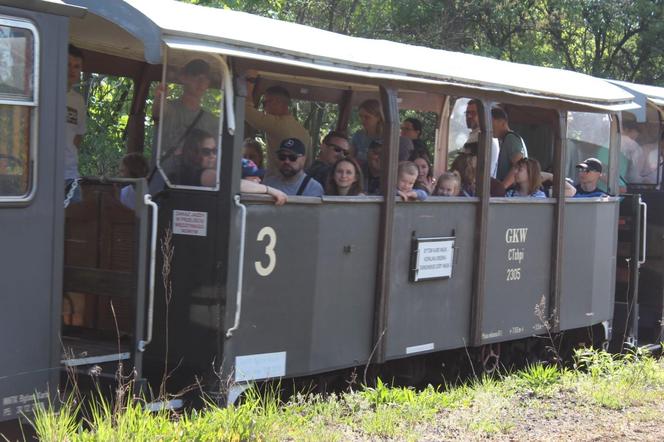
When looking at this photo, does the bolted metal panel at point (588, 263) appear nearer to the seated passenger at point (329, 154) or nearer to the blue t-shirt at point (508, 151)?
the blue t-shirt at point (508, 151)

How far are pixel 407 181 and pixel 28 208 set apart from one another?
10.7 feet

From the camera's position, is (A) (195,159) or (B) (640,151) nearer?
(A) (195,159)

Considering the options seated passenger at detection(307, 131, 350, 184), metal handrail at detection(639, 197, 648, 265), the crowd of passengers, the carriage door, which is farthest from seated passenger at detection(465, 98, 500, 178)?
the carriage door

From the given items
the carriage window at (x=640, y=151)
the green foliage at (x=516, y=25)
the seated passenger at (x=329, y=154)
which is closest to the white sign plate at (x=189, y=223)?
the seated passenger at (x=329, y=154)

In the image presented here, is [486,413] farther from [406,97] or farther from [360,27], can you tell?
[360,27]

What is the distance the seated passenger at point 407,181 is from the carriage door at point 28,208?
2993 mm

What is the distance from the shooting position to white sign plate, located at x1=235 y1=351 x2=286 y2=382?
6286mm

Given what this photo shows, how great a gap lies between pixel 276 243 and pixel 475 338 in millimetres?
2732

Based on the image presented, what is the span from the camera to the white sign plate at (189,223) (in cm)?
623

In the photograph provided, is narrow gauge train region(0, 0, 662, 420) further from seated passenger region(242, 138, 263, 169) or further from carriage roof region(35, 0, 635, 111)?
seated passenger region(242, 138, 263, 169)

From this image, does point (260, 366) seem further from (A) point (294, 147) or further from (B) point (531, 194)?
(B) point (531, 194)

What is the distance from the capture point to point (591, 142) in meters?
10.4

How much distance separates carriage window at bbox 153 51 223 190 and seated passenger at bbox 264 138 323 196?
2.68 ft

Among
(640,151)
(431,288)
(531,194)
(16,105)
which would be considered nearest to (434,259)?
(431,288)
